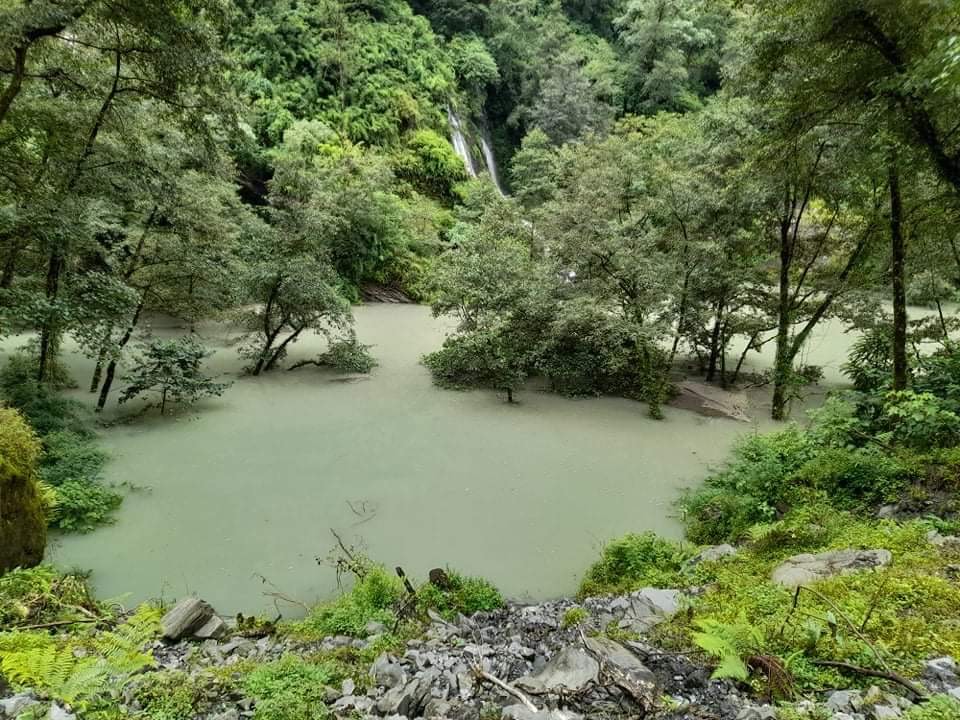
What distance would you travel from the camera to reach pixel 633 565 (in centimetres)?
447

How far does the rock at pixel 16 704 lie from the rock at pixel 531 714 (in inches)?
75.5

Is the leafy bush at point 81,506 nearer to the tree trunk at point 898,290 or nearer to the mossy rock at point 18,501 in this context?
the mossy rock at point 18,501

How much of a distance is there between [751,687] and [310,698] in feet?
6.25

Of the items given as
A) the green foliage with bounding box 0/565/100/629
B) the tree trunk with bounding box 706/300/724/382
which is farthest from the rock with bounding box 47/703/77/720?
the tree trunk with bounding box 706/300/724/382

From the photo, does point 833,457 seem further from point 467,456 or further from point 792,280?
point 792,280

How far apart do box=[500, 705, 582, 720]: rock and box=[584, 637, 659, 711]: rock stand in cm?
25

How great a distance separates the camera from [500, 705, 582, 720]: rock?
201 cm

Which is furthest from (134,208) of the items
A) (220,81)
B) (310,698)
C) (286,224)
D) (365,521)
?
(310,698)

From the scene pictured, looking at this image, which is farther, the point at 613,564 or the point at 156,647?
the point at 613,564

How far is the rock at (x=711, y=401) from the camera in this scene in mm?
8977

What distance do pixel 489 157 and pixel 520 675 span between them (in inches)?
995

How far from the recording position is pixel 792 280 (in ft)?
29.7

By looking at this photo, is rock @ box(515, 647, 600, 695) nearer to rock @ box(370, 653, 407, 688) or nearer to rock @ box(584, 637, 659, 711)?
rock @ box(584, 637, 659, 711)

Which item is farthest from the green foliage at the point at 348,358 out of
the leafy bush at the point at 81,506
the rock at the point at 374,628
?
the rock at the point at 374,628
